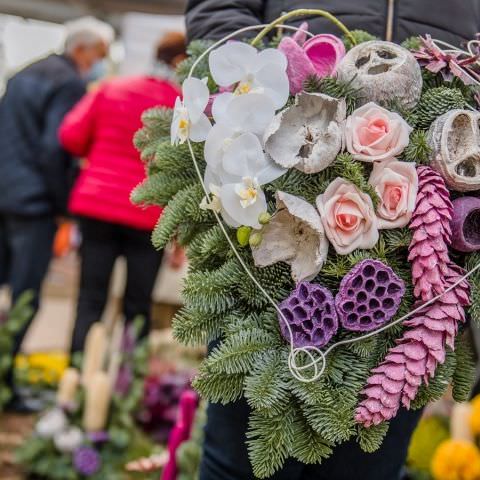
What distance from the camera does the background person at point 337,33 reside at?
1.14m

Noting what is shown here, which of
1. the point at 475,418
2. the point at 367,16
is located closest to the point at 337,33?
the point at 367,16

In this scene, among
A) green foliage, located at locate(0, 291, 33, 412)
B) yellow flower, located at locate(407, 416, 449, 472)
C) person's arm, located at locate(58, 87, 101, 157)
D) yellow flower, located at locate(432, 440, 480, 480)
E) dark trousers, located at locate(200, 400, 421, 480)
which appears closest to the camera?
dark trousers, located at locate(200, 400, 421, 480)

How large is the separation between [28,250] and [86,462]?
918 millimetres

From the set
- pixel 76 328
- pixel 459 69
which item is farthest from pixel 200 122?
pixel 76 328

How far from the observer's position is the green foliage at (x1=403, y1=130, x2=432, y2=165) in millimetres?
984

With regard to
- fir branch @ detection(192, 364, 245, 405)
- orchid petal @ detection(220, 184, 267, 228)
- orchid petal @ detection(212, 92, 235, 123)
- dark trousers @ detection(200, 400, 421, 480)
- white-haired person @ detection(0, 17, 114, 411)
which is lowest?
white-haired person @ detection(0, 17, 114, 411)

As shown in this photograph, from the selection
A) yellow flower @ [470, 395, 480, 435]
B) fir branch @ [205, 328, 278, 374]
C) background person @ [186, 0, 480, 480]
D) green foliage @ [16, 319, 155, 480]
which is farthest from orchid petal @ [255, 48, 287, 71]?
green foliage @ [16, 319, 155, 480]

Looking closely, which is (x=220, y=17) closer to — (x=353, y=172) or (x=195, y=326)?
(x=353, y=172)

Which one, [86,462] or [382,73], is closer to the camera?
[382,73]

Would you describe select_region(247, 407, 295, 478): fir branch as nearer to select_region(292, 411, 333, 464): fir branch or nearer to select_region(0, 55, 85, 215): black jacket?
select_region(292, 411, 333, 464): fir branch

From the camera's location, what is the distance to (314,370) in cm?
93

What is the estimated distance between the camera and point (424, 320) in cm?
94

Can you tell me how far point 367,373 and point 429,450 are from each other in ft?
3.54

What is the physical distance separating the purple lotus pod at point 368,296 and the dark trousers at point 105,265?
1838 millimetres
